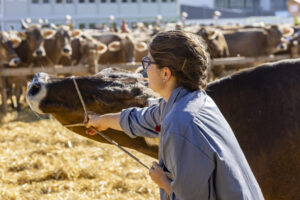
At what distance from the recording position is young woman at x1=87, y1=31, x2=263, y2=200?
1877 millimetres

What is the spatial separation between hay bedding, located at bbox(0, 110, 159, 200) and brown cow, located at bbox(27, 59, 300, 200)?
1882mm

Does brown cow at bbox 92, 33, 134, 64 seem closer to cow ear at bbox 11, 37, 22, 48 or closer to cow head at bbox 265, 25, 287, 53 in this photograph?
cow ear at bbox 11, 37, 22, 48

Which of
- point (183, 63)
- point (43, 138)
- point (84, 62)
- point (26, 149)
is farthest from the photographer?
point (84, 62)

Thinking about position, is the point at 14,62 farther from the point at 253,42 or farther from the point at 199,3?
the point at 199,3

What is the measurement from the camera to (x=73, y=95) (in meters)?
3.26

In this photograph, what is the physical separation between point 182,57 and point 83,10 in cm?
4386

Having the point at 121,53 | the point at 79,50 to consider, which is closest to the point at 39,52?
the point at 79,50

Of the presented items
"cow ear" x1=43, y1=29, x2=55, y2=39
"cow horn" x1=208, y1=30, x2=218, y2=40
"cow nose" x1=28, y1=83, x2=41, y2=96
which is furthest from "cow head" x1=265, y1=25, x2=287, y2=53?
"cow nose" x1=28, y1=83, x2=41, y2=96

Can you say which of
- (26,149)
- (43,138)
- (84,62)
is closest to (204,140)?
(26,149)

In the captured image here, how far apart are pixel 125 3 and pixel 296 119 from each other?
44.8 m

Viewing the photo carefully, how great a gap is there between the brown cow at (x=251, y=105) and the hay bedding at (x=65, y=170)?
1882 millimetres

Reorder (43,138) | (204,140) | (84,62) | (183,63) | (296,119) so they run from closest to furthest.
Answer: (204,140) → (183,63) → (296,119) → (43,138) → (84,62)

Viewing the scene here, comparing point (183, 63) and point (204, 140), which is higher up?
point (183, 63)

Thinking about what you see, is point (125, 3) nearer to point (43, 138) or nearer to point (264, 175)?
point (43, 138)
